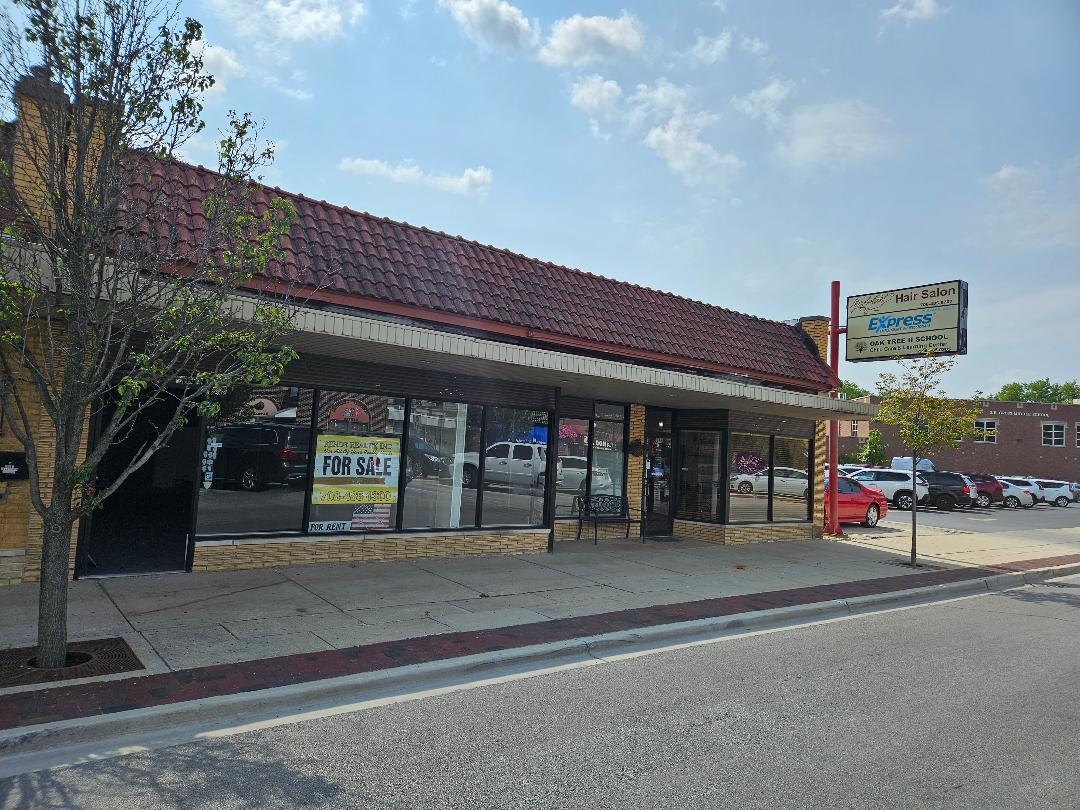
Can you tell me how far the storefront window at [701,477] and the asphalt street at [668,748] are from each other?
8.20 meters

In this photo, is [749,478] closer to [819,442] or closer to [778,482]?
[778,482]

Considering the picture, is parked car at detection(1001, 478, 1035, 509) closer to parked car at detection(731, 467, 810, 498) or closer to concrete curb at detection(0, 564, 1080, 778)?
parked car at detection(731, 467, 810, 498)

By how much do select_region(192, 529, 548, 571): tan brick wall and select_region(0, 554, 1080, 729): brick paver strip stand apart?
143 inches

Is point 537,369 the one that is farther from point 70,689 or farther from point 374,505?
point 70,689

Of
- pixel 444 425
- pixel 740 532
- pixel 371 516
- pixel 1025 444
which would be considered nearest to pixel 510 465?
pixel 444 425

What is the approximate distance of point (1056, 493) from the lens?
125 feet

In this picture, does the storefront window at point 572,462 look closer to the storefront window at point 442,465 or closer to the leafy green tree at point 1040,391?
the storefront window at point 442,465

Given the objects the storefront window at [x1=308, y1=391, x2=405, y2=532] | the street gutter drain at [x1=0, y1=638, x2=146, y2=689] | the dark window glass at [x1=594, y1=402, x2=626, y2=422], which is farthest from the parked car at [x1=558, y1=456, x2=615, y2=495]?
the street gutter drain at [x1=0, y1=638, x2=146, y2=689]

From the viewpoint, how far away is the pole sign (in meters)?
16.2

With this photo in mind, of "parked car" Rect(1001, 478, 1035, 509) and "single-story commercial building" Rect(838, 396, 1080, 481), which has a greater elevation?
"single-story commercial building" Rect(838, 396, 1080, 481)

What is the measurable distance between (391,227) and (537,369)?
3157 mm

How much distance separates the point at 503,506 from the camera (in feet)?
40.1

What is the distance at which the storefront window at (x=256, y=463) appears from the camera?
9.27 meters

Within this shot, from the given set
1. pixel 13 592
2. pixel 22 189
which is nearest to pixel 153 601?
pixel 13 592
